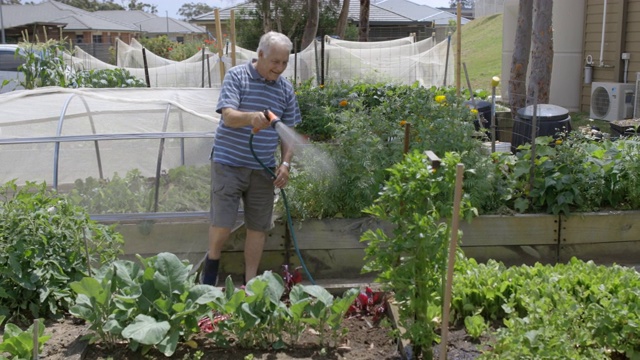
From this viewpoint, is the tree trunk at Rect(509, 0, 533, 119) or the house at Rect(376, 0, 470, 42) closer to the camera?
the tree trunk at Rect(509, 0, 533, 119)

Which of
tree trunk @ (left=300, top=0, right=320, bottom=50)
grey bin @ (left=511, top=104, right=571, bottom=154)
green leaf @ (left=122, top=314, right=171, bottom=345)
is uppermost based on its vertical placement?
tree trunk @ (left=300, top=0, right=320, bottom=50)

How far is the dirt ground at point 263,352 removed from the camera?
371 cm

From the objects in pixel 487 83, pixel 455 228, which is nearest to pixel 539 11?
pixel 455 228

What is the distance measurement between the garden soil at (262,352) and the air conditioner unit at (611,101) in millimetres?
11431

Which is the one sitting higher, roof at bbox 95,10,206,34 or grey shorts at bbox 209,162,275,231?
roof at bbox 95,10,206,34

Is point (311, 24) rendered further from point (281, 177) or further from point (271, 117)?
point (271, 117)

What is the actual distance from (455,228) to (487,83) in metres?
21.8

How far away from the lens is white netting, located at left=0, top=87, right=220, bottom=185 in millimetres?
5316

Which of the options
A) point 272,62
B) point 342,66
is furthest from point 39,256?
point 342,66

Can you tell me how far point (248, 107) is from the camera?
4625 mm

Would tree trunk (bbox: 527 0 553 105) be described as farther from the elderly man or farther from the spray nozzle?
the spray nozzle

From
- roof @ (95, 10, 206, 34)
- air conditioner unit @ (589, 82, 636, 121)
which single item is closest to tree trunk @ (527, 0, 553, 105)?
air conditioner unit @ (589, 82, 636, 121)

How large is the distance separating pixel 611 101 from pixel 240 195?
447 inches

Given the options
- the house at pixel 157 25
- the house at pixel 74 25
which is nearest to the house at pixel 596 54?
the house at pixel 74 25
